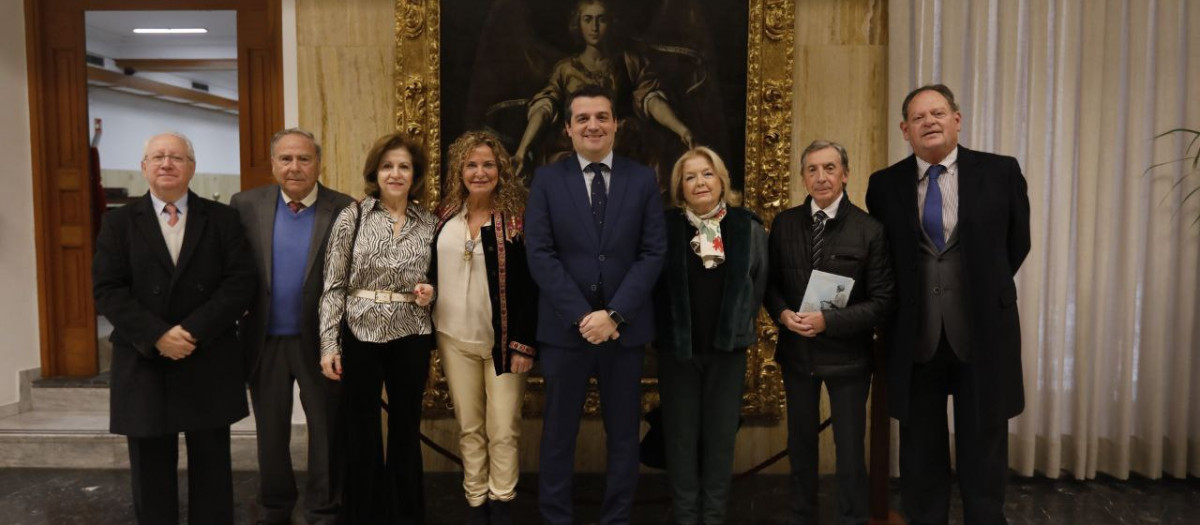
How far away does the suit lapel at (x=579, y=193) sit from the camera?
2912mm

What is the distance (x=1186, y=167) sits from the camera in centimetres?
394

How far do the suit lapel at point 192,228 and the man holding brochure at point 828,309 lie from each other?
226 centimetres

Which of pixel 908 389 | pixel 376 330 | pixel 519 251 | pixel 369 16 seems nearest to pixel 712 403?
pixel 908 389

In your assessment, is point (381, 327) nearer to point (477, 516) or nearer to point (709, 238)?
point (477, 516)

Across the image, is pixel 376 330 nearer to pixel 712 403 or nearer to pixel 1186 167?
pixel 712 403

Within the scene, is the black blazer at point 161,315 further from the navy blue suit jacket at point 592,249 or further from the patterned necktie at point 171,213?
the navy blue suit jacket at point 592,249

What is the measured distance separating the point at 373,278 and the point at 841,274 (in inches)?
72.0

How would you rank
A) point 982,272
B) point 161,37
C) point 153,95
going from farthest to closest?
point 153,95, point 161,37, point 982,272

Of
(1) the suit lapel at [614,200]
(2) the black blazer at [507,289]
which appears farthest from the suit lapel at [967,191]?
(2) the black blazer at [507,289]

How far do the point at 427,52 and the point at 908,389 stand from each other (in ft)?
9.21

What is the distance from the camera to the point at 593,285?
9.48 feet

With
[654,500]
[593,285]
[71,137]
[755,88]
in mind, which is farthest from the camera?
[71,137]

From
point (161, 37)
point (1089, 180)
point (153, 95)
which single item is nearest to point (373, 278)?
point (1089, 180)

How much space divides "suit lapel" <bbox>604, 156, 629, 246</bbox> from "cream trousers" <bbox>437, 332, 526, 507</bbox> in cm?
68
